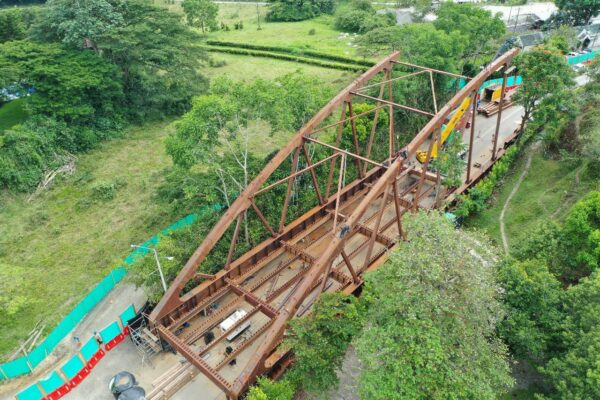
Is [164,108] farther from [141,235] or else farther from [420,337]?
[420,337]

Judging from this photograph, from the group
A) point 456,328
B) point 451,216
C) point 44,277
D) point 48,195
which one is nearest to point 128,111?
point 48,195

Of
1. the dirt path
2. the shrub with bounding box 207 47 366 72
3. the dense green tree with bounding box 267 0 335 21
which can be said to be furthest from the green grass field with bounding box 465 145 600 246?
the dense green tree with bounding box 267 0 335 21

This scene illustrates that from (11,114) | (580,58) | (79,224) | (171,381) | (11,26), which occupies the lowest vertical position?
(171,381)

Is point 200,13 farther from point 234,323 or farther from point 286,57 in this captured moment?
point 234,323

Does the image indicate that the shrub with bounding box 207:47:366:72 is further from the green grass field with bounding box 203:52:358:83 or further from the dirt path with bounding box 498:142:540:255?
the dirt path with bounding box 498:142:540:255

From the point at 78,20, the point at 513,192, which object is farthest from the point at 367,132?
the point at 78,20

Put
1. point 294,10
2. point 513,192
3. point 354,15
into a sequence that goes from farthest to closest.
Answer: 1. point 294,10
2. point 354,15
3. point 513,192

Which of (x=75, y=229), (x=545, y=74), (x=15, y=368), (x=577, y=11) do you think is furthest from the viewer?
(x=577, y=11)
